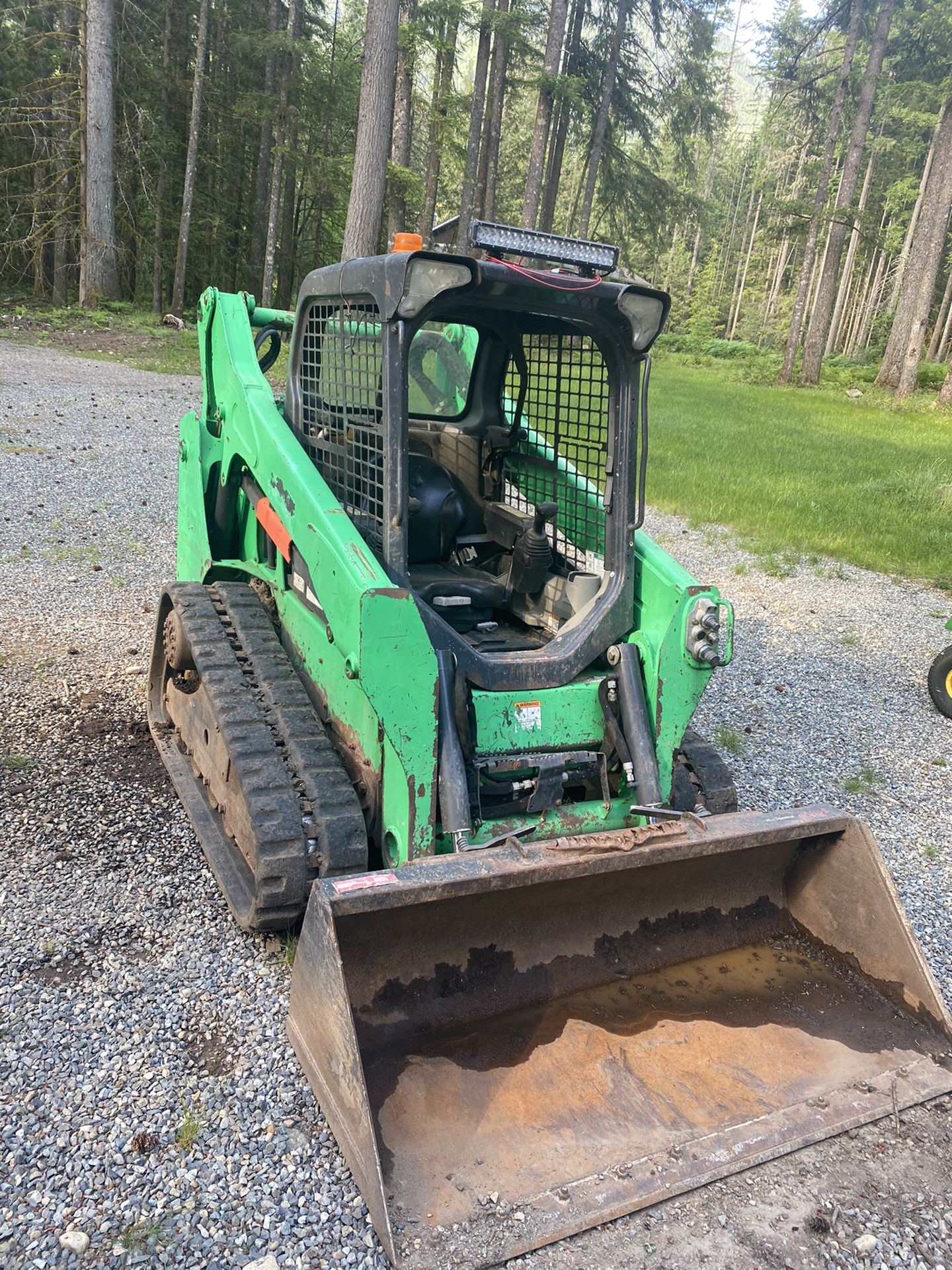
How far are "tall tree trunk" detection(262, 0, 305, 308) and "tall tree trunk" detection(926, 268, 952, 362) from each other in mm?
30116

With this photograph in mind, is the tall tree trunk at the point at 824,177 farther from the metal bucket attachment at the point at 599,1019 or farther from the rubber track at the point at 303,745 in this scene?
the metal bucket attachment at the point at 599,1019

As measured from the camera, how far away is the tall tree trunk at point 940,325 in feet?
138

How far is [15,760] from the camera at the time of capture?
4363 millimetres

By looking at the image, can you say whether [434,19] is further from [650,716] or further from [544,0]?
[650,716]

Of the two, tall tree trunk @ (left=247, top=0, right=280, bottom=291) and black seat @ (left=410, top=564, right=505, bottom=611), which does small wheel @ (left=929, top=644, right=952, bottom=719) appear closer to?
black seat @ (left=410, top=564, right=505, bottom=611)

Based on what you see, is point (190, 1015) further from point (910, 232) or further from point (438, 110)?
point (910, 232)

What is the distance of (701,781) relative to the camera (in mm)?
3840

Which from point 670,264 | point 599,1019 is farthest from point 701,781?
point 670,264

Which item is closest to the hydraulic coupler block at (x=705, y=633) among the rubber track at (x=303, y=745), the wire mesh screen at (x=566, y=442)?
the wire mesh screen at (x=566, y=442)

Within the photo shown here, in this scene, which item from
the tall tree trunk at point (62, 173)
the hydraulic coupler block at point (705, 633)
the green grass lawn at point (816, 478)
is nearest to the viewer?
the hydraulic coupler block at point (705, 633)

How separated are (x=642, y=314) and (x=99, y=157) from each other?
854 inches

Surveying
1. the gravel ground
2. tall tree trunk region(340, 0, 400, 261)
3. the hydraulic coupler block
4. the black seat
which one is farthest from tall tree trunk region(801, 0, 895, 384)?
the hydraulic coupler block

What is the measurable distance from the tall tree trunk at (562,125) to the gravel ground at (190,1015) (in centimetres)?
2667

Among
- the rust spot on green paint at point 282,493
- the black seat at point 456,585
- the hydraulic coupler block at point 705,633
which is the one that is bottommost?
the black seat at point 456,585
